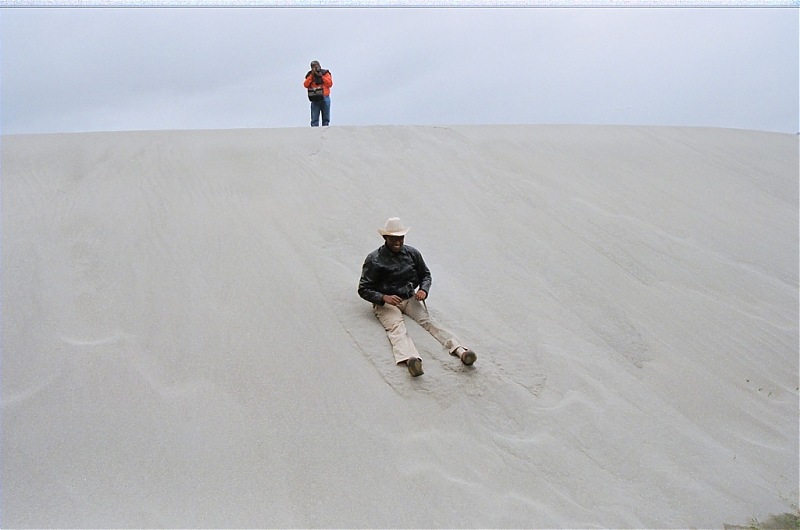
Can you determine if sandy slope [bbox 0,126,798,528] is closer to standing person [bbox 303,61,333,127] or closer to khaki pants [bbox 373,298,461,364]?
khaki pants [bbox 373,298,461,364]

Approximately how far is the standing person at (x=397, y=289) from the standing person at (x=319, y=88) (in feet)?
17.0

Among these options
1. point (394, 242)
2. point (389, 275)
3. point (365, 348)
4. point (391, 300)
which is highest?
point (394, 242)

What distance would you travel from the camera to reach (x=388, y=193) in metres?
7.17

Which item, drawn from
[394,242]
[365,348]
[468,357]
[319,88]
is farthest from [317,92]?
[468,357]

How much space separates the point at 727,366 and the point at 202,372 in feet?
13.7

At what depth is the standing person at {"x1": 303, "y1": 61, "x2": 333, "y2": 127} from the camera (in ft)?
29.6

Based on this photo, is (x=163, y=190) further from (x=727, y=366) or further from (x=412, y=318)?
(x=727, y=366)

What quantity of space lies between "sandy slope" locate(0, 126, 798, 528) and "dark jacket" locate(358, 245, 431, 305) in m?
0.34

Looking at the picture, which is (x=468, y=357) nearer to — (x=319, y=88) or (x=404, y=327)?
(x=404, y=327)

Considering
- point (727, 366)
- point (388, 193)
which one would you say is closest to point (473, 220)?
point (388, 193)

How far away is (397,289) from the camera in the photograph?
457 cm

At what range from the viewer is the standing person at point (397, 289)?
14.4 feet

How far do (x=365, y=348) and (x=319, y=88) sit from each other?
5.66 metres

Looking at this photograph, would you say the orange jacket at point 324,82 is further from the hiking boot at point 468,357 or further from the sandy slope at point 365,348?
the hiking boot at point 468,357
